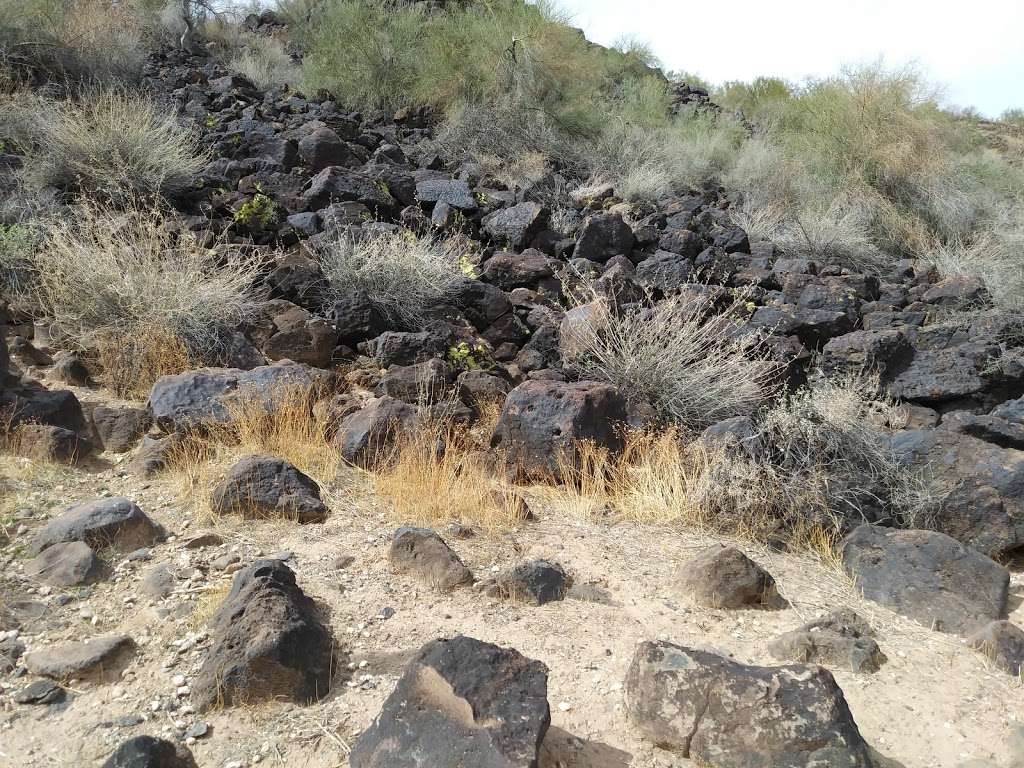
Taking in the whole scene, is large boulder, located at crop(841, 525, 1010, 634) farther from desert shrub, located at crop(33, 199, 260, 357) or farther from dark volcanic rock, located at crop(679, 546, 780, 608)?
desert shrub, located at crop(33, 199, 260, 357)

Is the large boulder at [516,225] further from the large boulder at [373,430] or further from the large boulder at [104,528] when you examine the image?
the large boulder at [104,528]

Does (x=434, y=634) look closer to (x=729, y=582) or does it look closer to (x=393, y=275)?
(x=729, y=582)

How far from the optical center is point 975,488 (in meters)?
4.83

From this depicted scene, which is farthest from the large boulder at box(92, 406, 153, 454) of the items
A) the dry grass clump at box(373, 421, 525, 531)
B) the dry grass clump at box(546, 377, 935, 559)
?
the dry grass clump at box(546, 377, 935, 559)

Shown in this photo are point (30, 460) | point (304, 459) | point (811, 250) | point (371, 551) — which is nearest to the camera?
point (371, 551)

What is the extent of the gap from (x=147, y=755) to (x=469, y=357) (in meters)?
4.69

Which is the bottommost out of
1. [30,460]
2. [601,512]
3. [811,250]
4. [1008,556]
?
[30,460]

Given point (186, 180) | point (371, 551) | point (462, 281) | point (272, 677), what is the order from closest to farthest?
point (272, 677) → point (371, 551) → point (462, 281) → point (186, 180)

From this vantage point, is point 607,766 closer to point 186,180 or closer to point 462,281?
point 462,281

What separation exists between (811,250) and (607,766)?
10.0 meters

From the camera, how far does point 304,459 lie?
4945 mm

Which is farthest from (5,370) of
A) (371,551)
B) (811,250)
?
(811,250)

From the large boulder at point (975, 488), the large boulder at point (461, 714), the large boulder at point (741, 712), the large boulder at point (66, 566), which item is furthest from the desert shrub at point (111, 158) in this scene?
the large boulder at point (975, 488)

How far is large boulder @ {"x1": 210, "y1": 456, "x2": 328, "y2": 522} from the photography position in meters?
4.23
